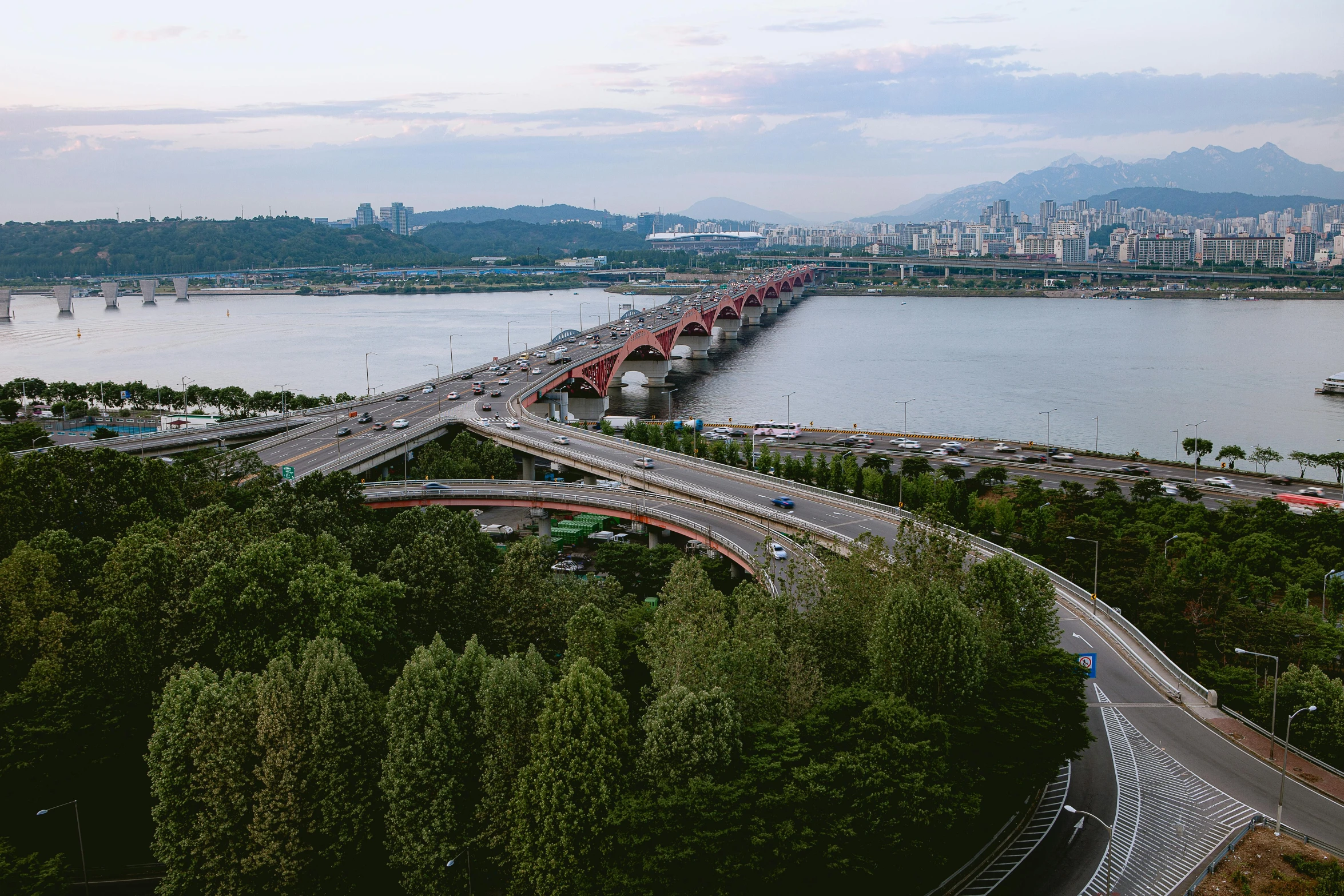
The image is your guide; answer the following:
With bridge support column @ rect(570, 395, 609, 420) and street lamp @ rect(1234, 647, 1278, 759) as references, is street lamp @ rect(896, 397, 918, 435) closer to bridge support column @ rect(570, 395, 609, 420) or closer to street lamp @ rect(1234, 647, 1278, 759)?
bridge support column @ rect(570, 395, 609, 420)

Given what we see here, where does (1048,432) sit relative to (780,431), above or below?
below

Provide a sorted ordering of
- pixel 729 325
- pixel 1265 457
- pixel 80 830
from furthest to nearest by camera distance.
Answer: pixel 729 325, pixel 1265 457, pixel 80 830

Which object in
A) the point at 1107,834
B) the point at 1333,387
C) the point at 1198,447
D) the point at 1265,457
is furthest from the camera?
the point at 1333,387

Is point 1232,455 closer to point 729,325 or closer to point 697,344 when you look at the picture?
point 697,344

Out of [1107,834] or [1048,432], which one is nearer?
[1107,834]

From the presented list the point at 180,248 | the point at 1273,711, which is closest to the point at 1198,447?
the point at 1273,711

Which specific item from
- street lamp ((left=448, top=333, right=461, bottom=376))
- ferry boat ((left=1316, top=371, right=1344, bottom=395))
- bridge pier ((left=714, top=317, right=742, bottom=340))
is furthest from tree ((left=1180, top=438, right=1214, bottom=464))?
bridge pier ((left=714, top=317, right=742, bottom=340))
